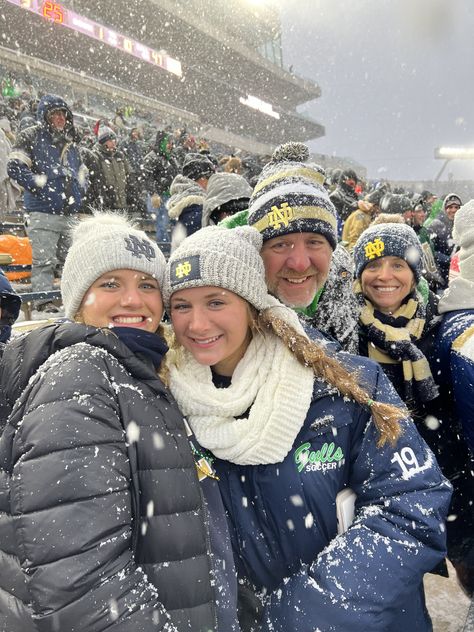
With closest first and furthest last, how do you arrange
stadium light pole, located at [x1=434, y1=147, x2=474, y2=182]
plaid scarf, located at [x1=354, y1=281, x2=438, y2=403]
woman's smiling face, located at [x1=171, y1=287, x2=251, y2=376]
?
woman's smiling face, located at [x1=171, y1=287, x2=251, y2=376], plaid scarf, located at [x1=354, y1=281, x2=438, y2=403], stadium light pole, located at [x1=434, y1=147, x2=474, y2=182]

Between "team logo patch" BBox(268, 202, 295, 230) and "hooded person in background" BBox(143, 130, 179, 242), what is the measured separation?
7140mm

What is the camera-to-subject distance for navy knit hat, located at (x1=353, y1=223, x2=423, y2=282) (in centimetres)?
223

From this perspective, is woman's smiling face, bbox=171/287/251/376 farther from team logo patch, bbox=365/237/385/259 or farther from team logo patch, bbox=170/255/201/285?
team logo patch, bbox=365/237/385/259

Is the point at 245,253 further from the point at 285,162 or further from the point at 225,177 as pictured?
the point at 225,177

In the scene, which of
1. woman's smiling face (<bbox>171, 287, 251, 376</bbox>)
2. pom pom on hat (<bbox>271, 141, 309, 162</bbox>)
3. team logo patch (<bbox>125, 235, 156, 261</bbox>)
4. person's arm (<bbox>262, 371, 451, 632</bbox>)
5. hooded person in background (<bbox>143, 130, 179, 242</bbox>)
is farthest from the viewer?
hooded person in background (<bbox>143, 130, 179, 242</bbox>)

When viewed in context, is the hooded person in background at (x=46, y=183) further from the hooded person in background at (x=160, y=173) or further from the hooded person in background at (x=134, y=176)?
the hooded person in background at (x=160, y=173)

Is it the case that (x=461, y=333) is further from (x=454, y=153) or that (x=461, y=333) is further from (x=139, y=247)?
(x=454, y=153)

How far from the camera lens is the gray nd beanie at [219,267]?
1.57 m

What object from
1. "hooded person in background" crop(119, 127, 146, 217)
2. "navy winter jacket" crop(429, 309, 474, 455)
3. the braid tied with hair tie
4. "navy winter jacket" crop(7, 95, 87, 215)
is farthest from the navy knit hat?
"hooded person in background" crop(119, 127, 146, 217)

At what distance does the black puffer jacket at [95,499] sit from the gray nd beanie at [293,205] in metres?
1.06

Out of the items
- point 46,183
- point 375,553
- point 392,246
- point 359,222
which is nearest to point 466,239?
point 392,246

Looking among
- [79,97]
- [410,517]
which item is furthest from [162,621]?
[79,97]

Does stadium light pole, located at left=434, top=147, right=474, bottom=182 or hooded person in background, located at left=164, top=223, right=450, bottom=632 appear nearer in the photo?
hooded person in background, located at left=164, top=223, right=450, bottom=632

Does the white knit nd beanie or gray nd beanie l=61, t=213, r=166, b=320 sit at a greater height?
the white knit nd beanie
